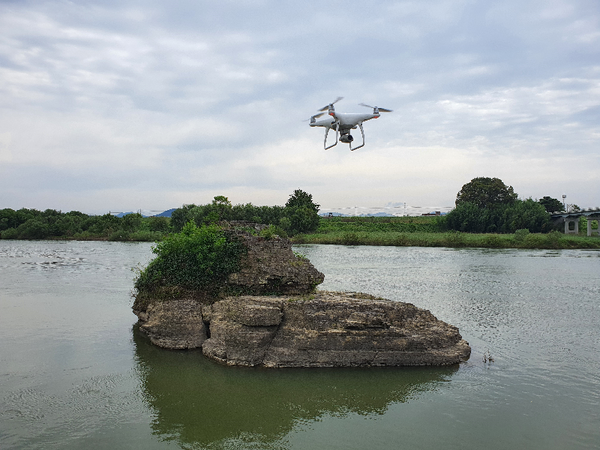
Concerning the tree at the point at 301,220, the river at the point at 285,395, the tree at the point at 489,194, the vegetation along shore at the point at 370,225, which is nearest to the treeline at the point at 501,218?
the vegetation along shore at the point at 370,225

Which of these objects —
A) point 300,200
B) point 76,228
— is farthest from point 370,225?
point 76,228

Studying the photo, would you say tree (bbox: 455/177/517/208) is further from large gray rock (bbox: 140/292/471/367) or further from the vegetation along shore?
large gray rock (bbox: 140/292/471/367)

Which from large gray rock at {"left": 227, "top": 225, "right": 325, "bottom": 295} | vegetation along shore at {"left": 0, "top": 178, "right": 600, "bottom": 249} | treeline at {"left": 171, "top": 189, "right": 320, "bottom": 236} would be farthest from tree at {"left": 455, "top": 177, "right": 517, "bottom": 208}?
large gray rock at {"left": 227, "top": 225, "right": 325, "bottom": 295}

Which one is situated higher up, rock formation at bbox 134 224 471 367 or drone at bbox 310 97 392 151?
drone at bbox 310 97 392 151

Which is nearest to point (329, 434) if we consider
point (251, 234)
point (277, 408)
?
point (277, 408)

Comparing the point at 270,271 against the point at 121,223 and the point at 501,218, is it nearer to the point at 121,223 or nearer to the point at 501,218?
the point at 121,223
